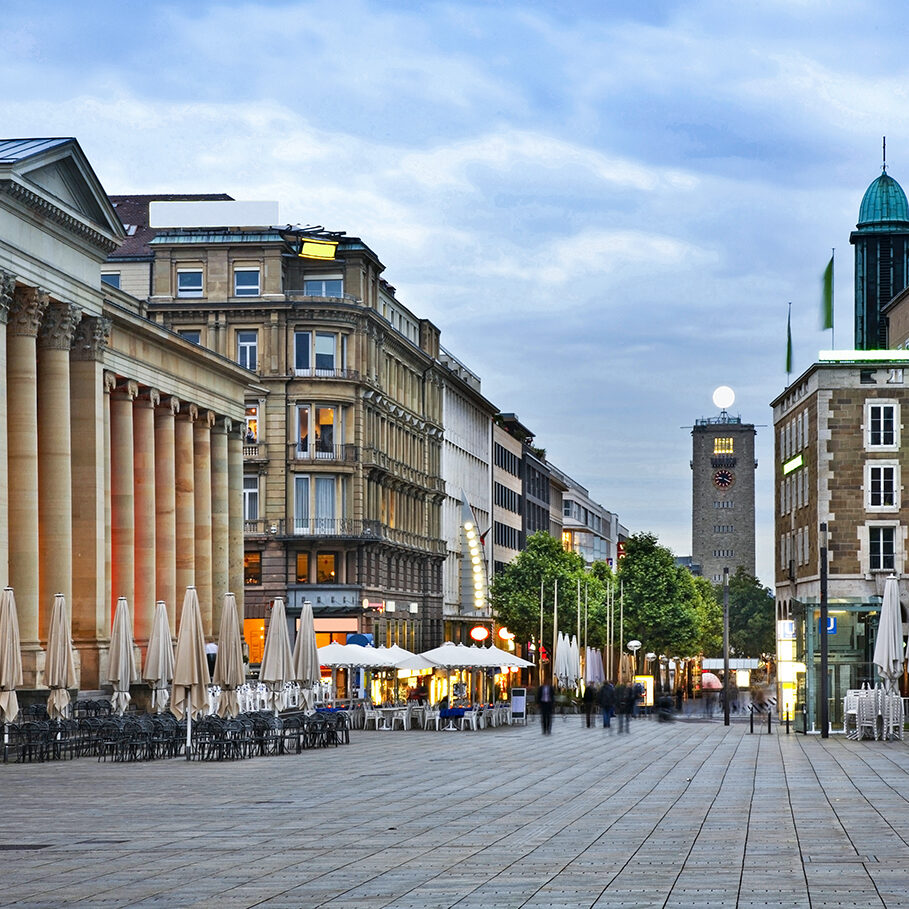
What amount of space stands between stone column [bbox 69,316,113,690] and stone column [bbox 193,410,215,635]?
55.4ft

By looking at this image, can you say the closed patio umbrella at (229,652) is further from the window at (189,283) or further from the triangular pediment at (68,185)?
the window at (189,283)

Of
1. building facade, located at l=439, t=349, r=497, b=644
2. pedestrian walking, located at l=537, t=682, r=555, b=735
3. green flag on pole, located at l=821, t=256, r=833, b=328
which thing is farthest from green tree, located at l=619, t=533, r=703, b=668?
pedestrian walking, located at l=537, t=682, r=555, b=735

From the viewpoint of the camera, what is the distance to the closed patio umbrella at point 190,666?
4281cm

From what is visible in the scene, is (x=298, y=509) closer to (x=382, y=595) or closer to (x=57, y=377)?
(x=382, y=595)

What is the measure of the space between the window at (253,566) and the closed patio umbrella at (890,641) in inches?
1623

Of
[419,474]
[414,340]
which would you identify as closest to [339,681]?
[419,474]

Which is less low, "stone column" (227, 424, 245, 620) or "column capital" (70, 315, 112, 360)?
"column capital" (70, 315, 112, 360)

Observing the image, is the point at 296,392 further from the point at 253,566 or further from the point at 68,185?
the point at 68,185

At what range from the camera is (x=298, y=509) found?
3580 inches

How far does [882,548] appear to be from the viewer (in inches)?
3004

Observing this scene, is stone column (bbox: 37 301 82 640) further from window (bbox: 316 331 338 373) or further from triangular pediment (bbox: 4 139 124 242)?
window (bbox: 316 331 338 373)

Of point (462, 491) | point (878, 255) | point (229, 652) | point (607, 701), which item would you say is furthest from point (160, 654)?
point (878, 255)

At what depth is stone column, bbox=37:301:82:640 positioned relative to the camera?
56781 millimetres

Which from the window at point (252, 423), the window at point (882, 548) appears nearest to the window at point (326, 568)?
the window at point (252, 423)
